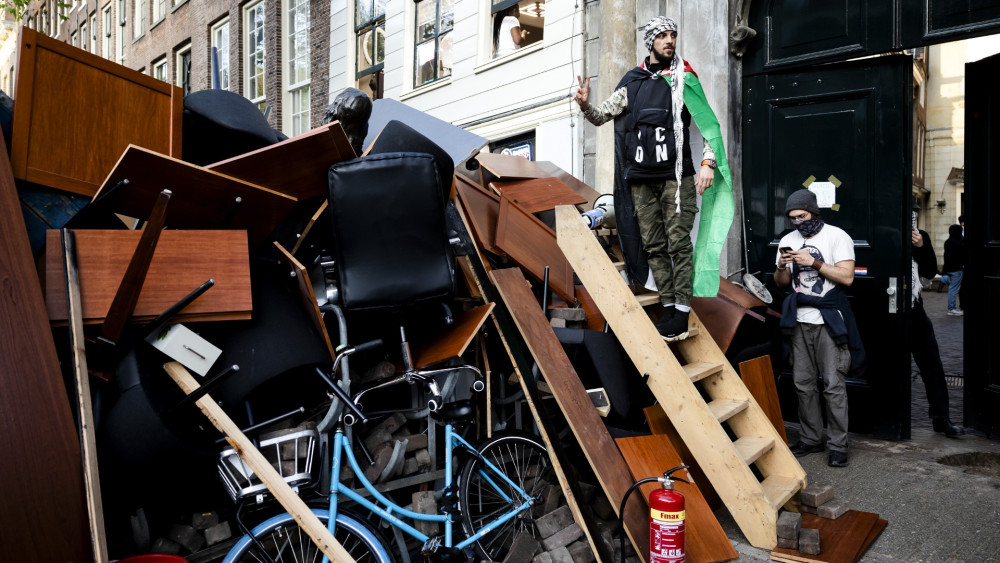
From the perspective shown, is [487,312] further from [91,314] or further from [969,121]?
[969,121]

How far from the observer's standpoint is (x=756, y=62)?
5699 mm

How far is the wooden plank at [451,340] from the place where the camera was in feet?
12.0

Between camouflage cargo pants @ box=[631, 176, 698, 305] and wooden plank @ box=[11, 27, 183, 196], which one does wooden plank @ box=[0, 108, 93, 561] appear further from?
camouflage cargo pants @ box=[631, 176, 698, 305]

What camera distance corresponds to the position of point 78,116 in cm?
354

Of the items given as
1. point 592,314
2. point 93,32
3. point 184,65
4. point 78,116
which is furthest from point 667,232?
point 93,32

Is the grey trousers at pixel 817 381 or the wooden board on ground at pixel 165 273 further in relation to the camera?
the grey trousers at pixel 817 381

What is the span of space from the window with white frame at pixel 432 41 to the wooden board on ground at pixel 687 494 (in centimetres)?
789

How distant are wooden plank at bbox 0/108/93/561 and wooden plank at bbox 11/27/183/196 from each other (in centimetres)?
54

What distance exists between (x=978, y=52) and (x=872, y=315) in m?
26.1

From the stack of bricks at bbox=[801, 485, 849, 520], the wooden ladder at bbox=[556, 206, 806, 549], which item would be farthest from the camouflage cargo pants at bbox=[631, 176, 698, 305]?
the stack of bricks at bbox=[801, 485, 849, 520]

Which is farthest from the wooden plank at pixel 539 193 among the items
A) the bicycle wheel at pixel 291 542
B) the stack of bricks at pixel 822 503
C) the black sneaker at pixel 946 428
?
the black sneaker at pixel 946 428

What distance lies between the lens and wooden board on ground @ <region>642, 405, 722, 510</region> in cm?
394

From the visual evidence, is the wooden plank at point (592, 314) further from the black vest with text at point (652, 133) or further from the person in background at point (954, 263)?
the person in background at point (954, 263)

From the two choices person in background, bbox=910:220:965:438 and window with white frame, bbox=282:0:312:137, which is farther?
window with white frame, bbox=282:0:312:137
